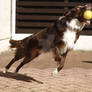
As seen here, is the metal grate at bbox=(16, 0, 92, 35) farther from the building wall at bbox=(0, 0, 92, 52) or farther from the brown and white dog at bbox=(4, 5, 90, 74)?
the brown and white dog at bbox=(4, 5, 90, 74)

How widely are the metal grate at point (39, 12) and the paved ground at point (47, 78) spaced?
2.57 m

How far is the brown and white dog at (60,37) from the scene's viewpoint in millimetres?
4984

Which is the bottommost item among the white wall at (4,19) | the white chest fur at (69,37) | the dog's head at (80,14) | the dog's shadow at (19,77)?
the dog's shadow at (19,77)

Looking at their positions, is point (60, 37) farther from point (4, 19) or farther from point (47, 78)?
point (4, 19)

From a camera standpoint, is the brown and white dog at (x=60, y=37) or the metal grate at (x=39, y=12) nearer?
the brown and white dog at (x=60, y=37)

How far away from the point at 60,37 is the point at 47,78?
43.7 inches

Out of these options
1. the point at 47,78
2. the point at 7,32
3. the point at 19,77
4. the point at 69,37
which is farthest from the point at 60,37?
the point at 7,32

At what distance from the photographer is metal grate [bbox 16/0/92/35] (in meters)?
10.2

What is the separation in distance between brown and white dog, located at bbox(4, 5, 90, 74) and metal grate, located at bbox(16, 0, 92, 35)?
482 cm

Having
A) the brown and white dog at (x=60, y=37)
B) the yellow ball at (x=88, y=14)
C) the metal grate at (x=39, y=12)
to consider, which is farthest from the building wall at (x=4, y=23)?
the yellow ball at (x=88, y=14)

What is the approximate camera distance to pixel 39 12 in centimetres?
1032

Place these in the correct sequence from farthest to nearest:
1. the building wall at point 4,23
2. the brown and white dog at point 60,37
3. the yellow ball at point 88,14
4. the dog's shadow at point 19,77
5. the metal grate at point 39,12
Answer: the metal grate at point 39,12 < the building wall at point 4,23 < the dog's shadow at point 19,77 < the brown and white dog at point 60,37 < the yellow ball at point 88,14

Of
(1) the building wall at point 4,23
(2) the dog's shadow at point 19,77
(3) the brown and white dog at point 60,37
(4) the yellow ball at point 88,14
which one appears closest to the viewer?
(4) the yellow ball at point 88,14

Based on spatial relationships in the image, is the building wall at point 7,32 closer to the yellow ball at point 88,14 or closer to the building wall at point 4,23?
the building wall at point 4,23
